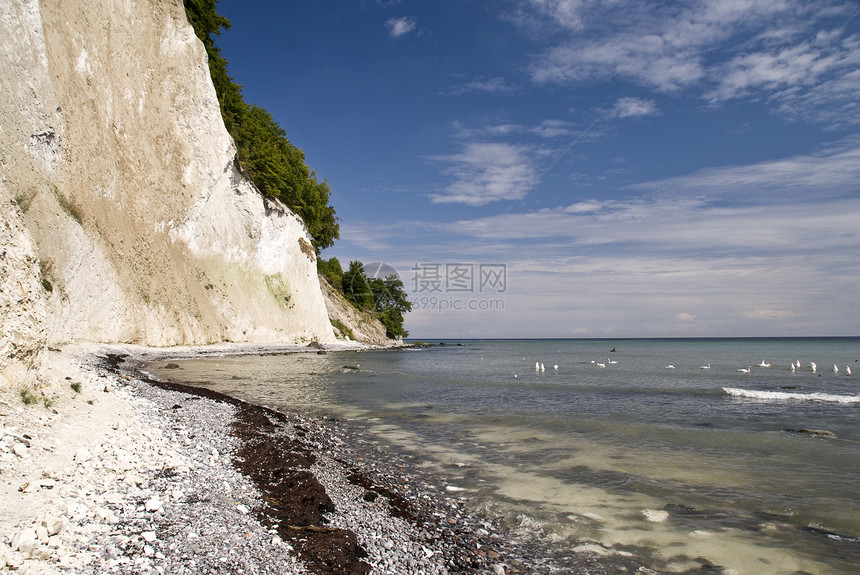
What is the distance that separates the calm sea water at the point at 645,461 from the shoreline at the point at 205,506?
1289mm

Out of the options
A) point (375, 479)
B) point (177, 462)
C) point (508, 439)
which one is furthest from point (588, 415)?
point (177, 462)

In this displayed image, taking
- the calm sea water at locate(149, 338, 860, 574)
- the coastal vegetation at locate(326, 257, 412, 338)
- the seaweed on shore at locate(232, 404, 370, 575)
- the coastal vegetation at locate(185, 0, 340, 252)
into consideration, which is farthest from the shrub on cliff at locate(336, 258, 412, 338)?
the seaweed on shore at locate(232, 404, 370, 575)

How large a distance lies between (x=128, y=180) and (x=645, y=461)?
30.5 meters

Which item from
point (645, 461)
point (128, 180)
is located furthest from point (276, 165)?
point (645, 461)

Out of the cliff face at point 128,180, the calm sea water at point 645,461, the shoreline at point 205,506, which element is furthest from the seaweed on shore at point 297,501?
the cliff face at point 128,180

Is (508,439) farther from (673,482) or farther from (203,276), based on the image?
(203,276)

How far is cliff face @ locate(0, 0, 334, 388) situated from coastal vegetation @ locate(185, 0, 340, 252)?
408 cm

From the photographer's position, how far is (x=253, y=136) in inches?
1718

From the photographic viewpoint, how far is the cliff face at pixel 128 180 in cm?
1970

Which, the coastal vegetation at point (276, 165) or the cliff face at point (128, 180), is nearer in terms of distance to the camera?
the cliff face at point (128, 180)

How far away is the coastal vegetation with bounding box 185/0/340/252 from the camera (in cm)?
3931

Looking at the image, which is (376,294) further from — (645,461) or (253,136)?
(645,461)

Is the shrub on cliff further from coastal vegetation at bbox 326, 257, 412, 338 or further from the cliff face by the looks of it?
the cliff face

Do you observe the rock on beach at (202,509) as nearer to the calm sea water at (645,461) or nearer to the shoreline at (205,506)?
the shoreline at (205,506)
